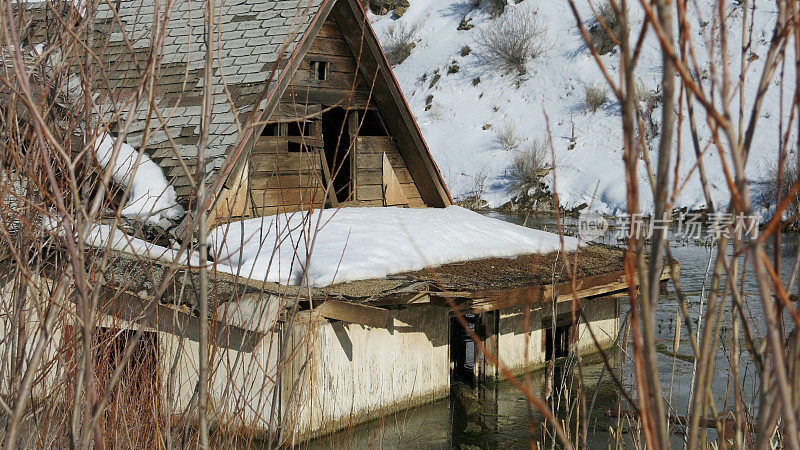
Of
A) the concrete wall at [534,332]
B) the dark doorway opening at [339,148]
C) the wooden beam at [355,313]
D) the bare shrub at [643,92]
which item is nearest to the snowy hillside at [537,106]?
the bare shrub at [643,92]

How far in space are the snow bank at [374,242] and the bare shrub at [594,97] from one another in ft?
62.5

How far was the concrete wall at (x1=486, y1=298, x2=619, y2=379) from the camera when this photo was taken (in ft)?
31.7

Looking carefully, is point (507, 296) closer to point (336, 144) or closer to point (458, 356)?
point (458, 356)

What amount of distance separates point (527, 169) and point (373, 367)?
61.3 feet

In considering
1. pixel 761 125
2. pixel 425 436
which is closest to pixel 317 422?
pixel 425 436

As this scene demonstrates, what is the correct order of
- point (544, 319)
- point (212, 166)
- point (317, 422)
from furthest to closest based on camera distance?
point (544, 319), point (212, 166), point (317, 422)

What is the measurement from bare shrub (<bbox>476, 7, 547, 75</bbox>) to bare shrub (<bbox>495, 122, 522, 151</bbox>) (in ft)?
14.6

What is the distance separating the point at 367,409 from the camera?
26.0 feet

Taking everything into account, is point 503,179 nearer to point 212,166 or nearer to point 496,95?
point 496,95

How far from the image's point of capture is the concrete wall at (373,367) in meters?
A: 7.32

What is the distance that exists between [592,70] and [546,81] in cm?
183

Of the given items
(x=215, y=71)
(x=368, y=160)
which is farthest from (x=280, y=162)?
(x=368, y=160)

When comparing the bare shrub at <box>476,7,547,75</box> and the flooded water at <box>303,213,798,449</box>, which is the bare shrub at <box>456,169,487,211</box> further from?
the flooded water at <box>303,213,798,449</box>

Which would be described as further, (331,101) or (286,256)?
(331,101)
